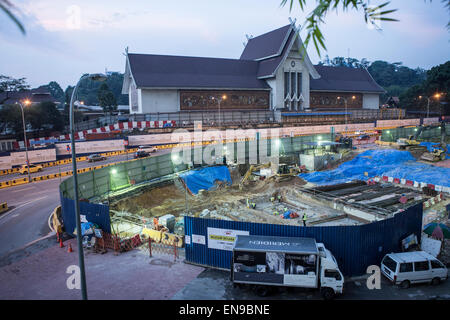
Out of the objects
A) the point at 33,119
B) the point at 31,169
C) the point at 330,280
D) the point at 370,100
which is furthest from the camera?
the point at 370,100

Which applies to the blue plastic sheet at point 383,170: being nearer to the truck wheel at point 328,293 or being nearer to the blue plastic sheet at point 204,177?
the blue plastic sheet at point 204,177

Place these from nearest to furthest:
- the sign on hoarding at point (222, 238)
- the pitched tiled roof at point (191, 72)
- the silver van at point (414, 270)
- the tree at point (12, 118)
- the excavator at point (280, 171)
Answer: the silver van at point (414, 270) < the sign on hoarding at point (222, 238) < the excavator at point (280, 171) < the tree at point (12, 118) < the pitched tiled roof at point (191, 72)

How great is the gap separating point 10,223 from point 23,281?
10.0m

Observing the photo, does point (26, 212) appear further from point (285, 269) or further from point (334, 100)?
point (334, 100)

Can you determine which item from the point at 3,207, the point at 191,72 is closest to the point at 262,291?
the point at 3,207

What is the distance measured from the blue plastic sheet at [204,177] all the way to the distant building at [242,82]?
3253 centimetres

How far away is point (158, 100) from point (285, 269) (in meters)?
52.6

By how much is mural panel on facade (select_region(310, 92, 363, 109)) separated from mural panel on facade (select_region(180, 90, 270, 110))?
14.1 metres

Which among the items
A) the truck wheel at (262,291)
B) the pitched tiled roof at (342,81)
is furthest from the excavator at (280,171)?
the pitched tiled roof at (342,81)

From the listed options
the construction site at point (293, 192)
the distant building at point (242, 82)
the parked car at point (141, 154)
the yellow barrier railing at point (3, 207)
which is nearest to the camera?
the construction site at point (293, 192)

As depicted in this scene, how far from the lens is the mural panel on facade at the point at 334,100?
75562 millimetres

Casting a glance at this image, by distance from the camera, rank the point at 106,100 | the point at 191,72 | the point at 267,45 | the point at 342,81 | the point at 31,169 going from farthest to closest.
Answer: the point at 342,81, the point at 106,100, the point at 267,45, the point at 191,72, the point at 31,169

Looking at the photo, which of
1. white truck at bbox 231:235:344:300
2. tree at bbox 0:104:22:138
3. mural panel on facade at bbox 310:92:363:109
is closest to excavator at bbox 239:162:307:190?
white truck at bbox 231:235:344:300

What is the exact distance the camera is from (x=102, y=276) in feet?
42.6
